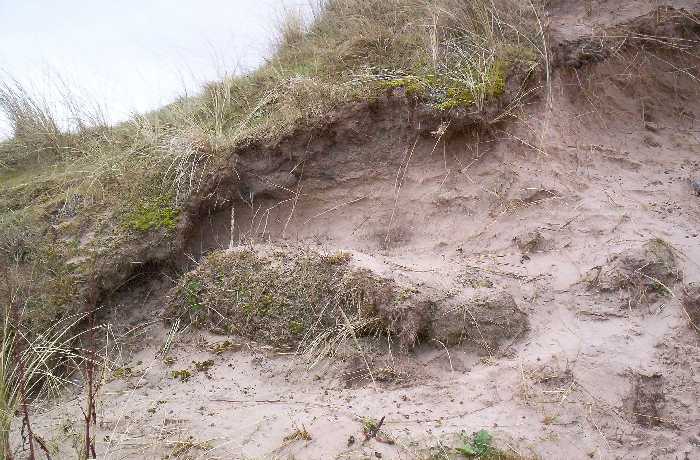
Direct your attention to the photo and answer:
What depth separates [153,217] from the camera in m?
4.89

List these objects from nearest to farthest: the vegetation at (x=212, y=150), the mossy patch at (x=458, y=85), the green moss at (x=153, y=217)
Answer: the vegetation at (x=212, y=150) → the green moss at (x=153, y=217) → the mossy patch at (x=458, y=85)

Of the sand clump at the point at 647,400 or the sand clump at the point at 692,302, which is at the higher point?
the sand clump at the point at 692,302

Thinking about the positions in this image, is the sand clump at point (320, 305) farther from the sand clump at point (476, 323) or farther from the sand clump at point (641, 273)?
the sand clump at point (641, 273)

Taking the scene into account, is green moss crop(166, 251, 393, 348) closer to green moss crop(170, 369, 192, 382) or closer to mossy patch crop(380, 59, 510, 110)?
green moss crop(170, 369, 192, 382)

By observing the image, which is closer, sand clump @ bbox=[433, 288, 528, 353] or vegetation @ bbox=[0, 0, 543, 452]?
sand clump @ bbox=[433, 288, 528, 353]

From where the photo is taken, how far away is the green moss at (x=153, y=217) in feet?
15.9

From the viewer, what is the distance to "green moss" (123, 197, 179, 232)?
4.84 metres

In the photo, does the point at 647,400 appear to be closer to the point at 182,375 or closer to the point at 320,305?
the point at 320,305

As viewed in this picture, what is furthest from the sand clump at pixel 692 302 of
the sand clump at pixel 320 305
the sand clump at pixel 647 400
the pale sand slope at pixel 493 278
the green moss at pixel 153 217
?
the green moss at pixel 153 217

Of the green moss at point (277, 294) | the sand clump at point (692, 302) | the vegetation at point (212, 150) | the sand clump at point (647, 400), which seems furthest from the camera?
the vegetation at point (212, 150)

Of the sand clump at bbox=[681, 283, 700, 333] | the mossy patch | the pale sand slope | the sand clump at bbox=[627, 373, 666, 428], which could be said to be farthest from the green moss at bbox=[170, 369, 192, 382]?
the sand clump at bbox=[681, 283, 700, 333]

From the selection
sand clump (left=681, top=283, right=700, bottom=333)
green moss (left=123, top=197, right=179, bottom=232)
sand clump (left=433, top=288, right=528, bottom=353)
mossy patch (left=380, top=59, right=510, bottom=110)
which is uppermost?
mossy patch (left=380, top=59, right=510, bottom=110)

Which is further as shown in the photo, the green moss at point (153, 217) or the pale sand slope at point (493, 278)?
the green moss at point (153, 217)

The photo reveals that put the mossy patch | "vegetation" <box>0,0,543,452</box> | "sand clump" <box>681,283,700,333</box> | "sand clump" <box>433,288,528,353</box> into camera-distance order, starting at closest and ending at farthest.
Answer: "sand clump" <box>681,283,700,333</box> < "sand clump" <box>433,288,528,353</box> < "vegetation" <box>0,0,543,452</box> < the mossy patch
